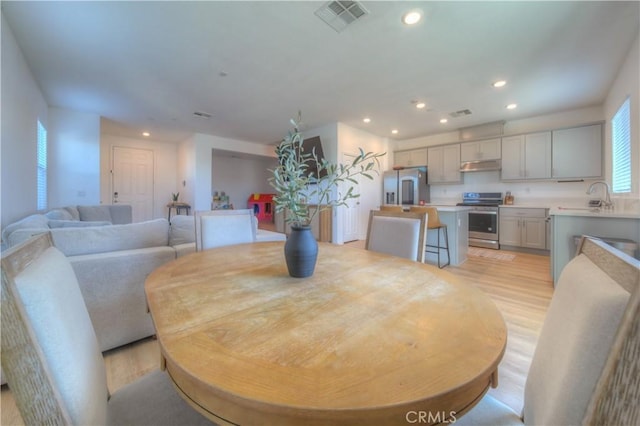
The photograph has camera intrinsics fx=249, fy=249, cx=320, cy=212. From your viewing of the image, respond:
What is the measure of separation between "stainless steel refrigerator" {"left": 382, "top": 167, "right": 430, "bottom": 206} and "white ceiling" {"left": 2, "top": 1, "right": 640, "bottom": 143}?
1.59 meters

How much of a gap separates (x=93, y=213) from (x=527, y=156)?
8047mm

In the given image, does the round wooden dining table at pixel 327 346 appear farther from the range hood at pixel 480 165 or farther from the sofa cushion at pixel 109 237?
the range hood at pixel 480 165

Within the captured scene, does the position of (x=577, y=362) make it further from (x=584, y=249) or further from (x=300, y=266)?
(x=300, y=266)

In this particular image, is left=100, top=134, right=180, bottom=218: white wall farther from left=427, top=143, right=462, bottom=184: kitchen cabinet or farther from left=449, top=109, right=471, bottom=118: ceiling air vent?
left=449, top=109, right=471, bottom=118: ceiling air vent

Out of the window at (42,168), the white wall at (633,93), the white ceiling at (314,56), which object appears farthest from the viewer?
the window at (42,168)

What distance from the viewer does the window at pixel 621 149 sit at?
2936mm

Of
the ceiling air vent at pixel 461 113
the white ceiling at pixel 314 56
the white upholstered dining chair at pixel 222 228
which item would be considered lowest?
the white upholstered dining chair at pixel 222 228

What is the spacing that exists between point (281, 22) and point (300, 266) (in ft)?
7.79

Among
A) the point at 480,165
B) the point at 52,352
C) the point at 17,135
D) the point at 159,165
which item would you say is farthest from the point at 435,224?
the point at 159,165

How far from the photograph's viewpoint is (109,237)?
181cm

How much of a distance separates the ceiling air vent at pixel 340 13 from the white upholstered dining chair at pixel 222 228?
1864mm

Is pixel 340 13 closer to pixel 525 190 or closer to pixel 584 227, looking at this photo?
pixel 584 227

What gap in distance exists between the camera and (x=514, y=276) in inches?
129

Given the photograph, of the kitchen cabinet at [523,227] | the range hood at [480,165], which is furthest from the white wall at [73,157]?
the kitchen cabinet at [523,227]
